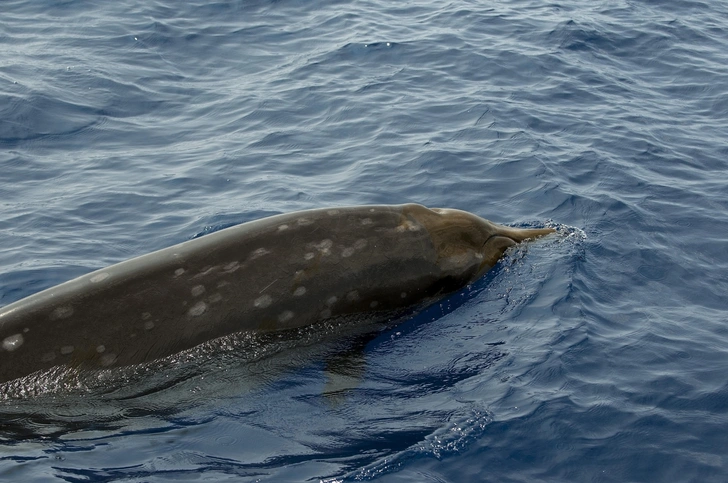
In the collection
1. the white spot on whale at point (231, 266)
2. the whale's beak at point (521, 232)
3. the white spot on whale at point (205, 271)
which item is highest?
the white spot on whale at point (205, 271)

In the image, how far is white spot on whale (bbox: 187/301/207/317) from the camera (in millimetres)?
9273

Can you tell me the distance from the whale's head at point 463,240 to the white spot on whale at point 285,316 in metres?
2.01

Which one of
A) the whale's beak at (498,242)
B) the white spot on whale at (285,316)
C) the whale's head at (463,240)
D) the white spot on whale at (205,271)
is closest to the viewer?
the white spot on whale at (205,271)

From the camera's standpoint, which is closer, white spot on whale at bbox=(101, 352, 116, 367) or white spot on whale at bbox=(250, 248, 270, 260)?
white spot on whale at bbox=(101, 352, 116, 367)

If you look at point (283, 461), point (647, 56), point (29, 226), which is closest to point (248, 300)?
point (283, 461)

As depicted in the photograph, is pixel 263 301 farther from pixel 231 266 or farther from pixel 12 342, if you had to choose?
pixel 12 342

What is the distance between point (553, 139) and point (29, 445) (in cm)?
1112

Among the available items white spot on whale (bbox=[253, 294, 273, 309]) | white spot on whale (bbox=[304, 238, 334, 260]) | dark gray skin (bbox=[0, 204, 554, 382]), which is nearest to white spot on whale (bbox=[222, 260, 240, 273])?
dark gray skin (bbox=[0, 204, 554, 382])

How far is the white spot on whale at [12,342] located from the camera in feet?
27.9

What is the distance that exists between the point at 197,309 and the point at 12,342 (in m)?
1.75

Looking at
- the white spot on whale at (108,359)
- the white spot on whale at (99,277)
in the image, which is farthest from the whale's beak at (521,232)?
the white spot on whale at (108,359)

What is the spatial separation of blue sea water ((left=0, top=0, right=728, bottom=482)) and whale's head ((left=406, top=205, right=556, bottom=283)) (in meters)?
0.30

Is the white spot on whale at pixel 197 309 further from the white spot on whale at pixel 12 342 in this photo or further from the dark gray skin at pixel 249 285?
the white spot on whale at pixel 12 342

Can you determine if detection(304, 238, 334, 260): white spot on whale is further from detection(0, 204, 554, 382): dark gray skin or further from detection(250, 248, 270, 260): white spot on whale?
detection(250, 248, 270, 260): white spot on whale
